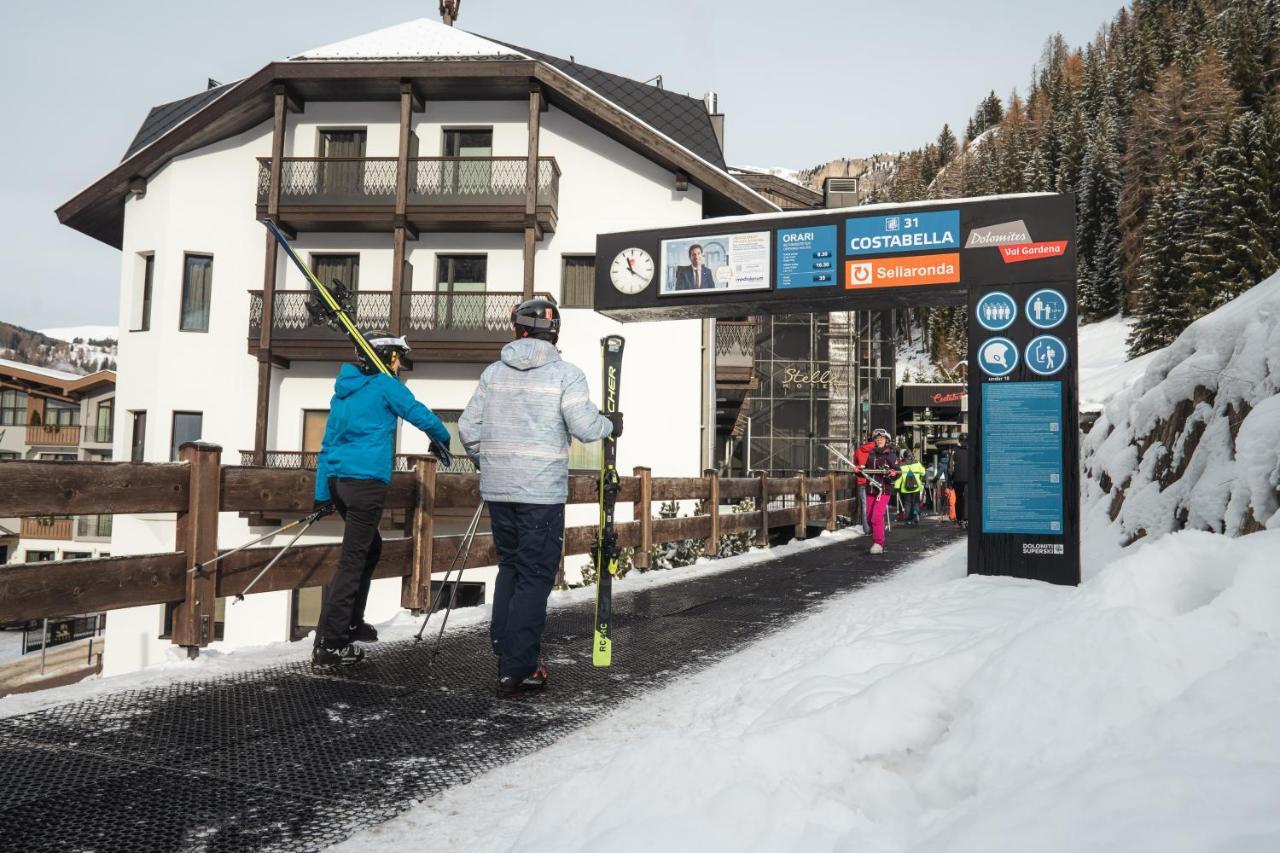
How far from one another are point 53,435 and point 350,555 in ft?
152

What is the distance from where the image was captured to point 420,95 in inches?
842

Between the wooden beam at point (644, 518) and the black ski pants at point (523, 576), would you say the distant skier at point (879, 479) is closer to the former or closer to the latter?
the wooden beam at point (644, 518)

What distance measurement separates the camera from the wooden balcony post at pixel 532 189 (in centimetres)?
2006

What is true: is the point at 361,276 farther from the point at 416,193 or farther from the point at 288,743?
the point at 288,743

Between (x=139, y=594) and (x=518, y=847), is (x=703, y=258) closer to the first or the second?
(x=139, y=594)

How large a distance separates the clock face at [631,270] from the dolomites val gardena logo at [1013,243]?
3.39 m

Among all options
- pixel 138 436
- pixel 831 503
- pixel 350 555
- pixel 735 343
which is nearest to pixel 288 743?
pixel 350 555

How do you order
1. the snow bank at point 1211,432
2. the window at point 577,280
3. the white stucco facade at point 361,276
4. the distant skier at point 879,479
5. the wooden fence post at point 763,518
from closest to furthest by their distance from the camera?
the snow bank at point 1211,432
the distant skier at point 879,479
the wooden fence post at point 763,518
the white stucco facade at point 361,276
the window at point 577,280

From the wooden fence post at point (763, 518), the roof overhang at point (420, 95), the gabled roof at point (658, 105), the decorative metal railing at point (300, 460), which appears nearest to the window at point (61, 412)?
the roof overhang at point (420, 95)

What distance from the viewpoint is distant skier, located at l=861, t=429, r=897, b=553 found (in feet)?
44.7

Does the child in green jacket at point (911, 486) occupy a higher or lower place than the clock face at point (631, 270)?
lower

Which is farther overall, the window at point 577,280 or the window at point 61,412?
the window at point 61,412

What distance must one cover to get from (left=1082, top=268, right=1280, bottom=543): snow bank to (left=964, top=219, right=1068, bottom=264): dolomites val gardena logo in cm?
127

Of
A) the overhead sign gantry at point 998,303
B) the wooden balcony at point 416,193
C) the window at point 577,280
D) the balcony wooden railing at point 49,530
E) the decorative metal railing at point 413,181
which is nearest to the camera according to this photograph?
the overhead sign gantry at point 998,303
